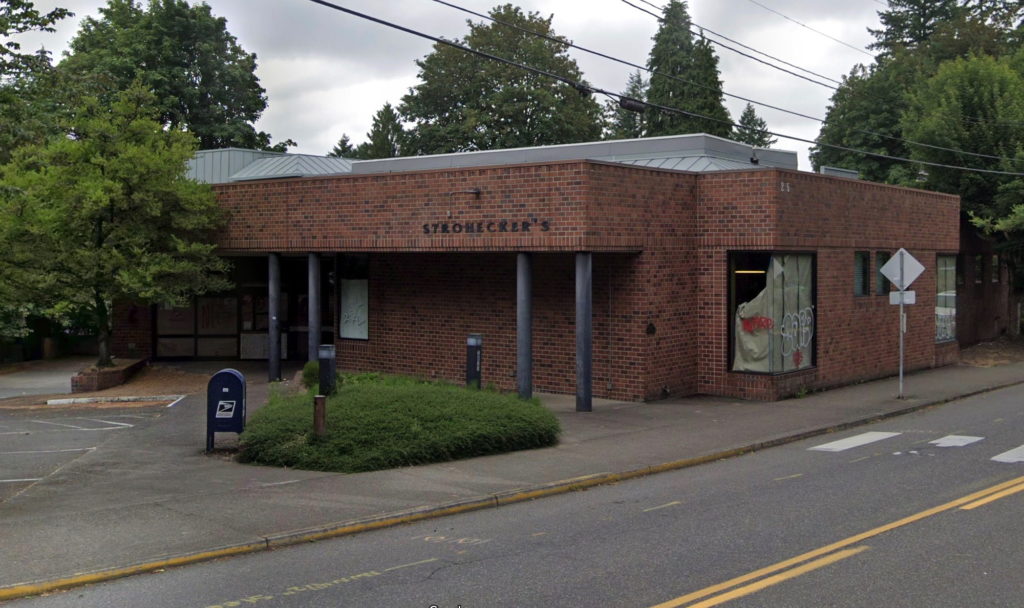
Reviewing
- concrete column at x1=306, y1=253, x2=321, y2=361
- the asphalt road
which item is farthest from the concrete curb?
the asphalt road

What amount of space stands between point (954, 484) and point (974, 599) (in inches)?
180

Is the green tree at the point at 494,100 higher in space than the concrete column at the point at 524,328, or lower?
higher

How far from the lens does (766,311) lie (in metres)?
19.2

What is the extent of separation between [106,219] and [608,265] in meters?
11.2

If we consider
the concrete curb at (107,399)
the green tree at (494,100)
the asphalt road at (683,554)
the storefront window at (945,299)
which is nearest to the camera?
the asphalt road at (683,554)

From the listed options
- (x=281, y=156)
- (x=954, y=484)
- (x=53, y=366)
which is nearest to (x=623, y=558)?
(x=954, y=484)

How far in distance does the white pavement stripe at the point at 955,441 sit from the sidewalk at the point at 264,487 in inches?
70.1

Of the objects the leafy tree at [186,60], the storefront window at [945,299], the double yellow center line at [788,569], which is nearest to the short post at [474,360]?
the double yellow center line at [788,569]

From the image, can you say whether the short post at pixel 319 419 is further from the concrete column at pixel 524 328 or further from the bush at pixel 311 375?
the bush at pixel 311 375

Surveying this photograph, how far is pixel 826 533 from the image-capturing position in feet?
28.8

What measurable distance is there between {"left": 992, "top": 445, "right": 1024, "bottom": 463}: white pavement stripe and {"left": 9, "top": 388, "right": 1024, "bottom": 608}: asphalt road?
57cm

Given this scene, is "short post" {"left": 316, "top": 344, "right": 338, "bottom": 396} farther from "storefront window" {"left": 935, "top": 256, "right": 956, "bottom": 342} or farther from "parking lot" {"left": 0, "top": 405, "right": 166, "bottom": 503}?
"storefront window" {"left": 935, "top": 256, "right": 956, "bottom": 342}

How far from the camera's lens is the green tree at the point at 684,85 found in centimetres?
5988

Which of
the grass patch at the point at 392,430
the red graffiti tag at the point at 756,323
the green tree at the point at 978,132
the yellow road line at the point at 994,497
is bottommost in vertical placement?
the yellow road line at the point at 994,497
